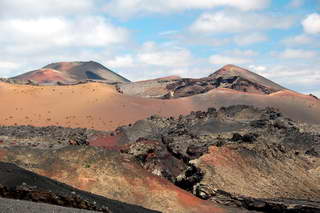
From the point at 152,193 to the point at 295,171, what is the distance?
9.75 meters

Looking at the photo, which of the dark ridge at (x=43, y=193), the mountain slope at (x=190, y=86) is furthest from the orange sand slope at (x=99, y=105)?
the dark ridge at (x=43, y=193)

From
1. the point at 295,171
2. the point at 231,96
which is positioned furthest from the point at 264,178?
the point at 231,96

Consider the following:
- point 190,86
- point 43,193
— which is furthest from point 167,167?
point 190,86

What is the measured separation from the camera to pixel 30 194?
550 inches

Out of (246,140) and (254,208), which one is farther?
(246,140)

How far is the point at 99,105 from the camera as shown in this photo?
194 ft

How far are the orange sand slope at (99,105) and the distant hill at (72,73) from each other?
202 ft

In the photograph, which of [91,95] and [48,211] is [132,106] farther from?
[48,211]

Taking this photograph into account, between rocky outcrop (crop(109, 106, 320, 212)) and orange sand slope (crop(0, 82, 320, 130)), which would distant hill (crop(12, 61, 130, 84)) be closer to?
orange sand slope (crop(0, 82, 320, 130))

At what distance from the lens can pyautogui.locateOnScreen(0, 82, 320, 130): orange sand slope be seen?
176 feet

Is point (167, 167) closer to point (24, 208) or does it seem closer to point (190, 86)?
point (24, 208)

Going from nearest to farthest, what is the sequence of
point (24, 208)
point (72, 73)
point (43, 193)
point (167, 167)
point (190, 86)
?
point (24, 208), point (43, 193), point (167, 167), point (190, 86), point (72, 73)

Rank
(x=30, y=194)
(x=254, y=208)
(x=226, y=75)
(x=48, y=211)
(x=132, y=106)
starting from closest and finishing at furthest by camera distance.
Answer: (x=48, y=211) < (x=30, y=194) < (x=254, y=208) < (x=132, y=106) < (x=226, y=75)

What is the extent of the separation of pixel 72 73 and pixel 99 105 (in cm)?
8689
